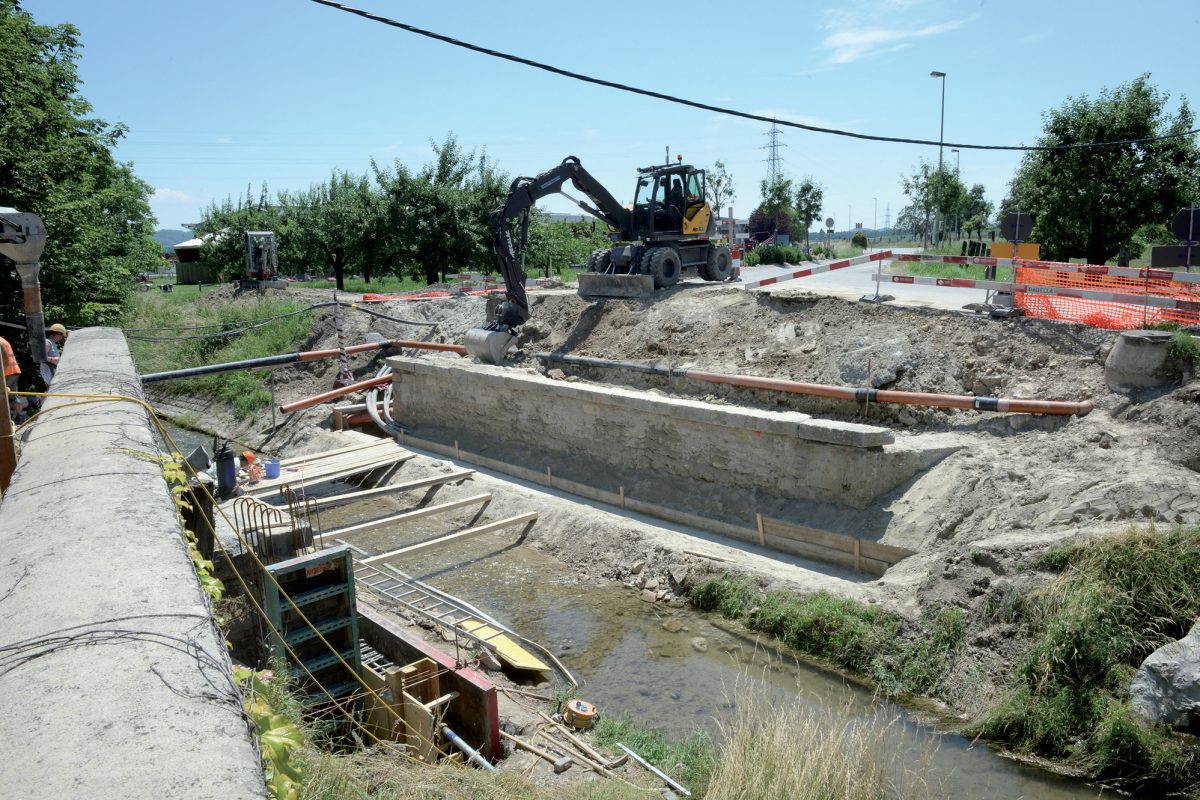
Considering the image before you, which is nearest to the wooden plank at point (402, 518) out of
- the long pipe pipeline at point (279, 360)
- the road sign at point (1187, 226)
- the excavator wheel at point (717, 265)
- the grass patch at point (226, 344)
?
the long pipe pipeline at point (279, 360)

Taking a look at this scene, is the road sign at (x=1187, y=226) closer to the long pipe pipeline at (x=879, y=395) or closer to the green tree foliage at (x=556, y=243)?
the long pipe pipeline at (x=879, y=395)

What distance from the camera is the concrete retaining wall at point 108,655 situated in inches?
69.8

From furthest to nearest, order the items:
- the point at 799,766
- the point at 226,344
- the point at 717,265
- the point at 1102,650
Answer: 1. the point at 226,344
2. the point at 717,265
3. the point at 1102,650
4. the point at 799,766

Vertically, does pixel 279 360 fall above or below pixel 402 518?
above

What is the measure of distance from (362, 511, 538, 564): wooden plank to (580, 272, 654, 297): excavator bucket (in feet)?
23.4

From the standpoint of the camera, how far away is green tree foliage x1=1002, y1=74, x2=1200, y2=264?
19.9 meters

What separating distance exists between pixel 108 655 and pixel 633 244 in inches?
696

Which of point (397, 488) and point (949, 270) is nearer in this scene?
point (397, 488)

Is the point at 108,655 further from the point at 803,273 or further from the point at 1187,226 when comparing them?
the point at 803,273

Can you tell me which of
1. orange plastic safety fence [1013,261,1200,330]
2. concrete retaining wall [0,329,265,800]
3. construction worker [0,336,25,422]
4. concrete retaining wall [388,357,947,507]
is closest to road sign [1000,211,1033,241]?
orange plastic safety fence [1013,261,1200,330]

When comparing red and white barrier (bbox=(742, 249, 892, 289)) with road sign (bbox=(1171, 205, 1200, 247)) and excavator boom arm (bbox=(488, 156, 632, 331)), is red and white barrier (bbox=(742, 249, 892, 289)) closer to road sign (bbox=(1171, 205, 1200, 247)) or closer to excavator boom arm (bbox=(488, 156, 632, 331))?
excavator boom arm (bbox=(488, 156, 632, 331))

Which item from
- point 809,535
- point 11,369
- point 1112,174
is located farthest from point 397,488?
point 1112,174

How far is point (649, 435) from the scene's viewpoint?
42.2 feet

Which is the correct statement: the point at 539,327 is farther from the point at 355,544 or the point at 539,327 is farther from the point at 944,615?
→ the point at 944,615
